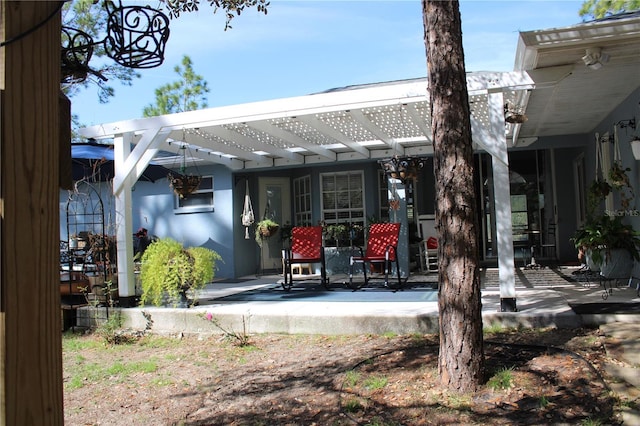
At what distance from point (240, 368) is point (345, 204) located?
632cm

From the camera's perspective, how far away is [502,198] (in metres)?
5.19

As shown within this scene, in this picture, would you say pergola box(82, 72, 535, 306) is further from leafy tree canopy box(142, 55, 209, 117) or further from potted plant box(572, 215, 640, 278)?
leafy tree canopy box(142, 55, 209, 117)

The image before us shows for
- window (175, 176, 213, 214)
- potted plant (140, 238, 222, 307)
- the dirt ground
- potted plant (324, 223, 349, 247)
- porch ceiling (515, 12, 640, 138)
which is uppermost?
porch ceiling (515, 12, 640, 138)

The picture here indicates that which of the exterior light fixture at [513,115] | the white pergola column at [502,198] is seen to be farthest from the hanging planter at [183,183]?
the exterior light fixture at [513,115]

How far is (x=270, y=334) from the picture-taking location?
5672mm

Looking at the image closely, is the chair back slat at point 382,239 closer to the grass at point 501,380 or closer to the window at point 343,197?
the window at point 343,197

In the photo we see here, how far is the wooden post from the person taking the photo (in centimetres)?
132

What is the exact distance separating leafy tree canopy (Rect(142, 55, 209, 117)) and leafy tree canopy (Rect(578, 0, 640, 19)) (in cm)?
1795

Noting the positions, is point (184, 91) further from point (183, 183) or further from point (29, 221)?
point (29, 221)

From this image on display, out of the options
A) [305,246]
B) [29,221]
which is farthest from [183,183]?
[29,221]

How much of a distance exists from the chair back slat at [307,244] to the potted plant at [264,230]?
80.0 inches

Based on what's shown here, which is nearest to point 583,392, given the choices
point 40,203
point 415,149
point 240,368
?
point 240,368

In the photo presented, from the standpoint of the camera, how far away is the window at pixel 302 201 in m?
11.1

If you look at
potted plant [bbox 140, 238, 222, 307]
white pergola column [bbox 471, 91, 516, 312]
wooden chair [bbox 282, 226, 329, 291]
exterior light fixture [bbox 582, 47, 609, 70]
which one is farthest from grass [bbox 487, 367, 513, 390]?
wooden chair [bbox 282, 226, 329, 291]
